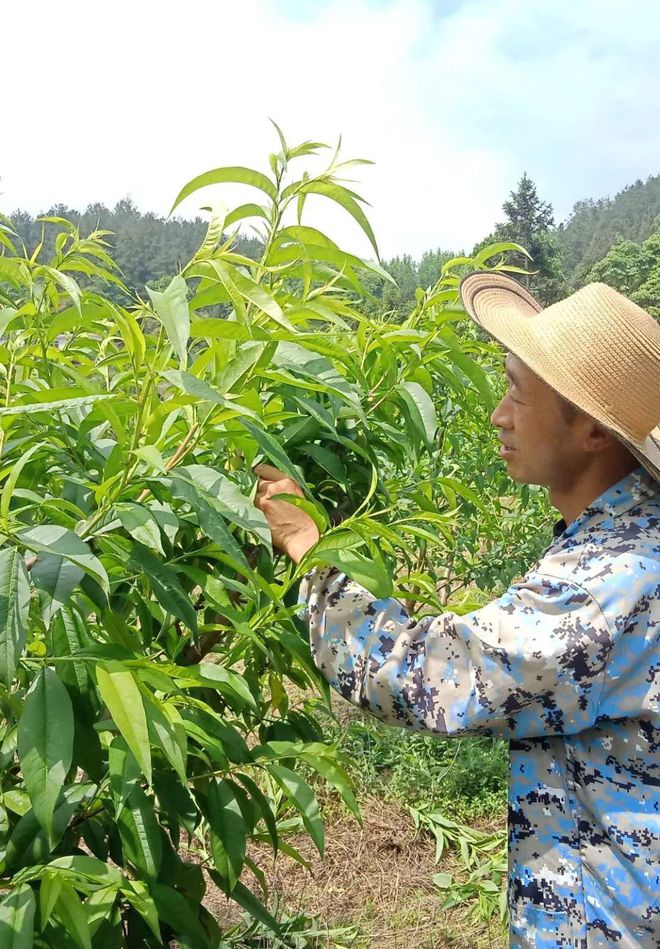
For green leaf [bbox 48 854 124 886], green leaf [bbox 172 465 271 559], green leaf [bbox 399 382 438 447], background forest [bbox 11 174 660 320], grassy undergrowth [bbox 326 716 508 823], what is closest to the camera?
green leaf [bbox 172 465 271 559]

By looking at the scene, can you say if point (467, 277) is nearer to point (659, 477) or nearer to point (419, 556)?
point (659, 477)

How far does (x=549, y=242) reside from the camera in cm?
6594

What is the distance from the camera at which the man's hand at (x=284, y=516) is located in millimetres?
1217

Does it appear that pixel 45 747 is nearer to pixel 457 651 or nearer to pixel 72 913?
pixel 72 913

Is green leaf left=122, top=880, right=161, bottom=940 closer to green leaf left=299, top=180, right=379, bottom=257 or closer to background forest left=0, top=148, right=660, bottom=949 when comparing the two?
background forest left=0, top=148, right=660, bottom=949

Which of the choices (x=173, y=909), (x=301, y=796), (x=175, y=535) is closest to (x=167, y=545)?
(x=175, y=535)

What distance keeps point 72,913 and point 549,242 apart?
69.5 m

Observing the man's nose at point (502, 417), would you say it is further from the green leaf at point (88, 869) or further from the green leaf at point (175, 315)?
the green leaf at point (88, 869)

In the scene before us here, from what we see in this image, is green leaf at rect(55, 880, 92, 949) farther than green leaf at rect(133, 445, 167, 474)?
Yes

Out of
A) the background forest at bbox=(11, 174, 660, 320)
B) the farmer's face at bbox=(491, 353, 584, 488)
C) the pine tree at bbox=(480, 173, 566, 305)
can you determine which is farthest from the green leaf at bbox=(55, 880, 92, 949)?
the pine tree at bbox=(480, 173, 566, 305)

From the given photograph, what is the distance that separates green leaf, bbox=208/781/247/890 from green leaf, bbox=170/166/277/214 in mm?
756

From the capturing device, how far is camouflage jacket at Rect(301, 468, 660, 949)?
1.19m

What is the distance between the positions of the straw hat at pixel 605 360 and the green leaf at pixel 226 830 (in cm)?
76

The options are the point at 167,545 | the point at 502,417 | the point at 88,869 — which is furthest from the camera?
the point at 502,417
